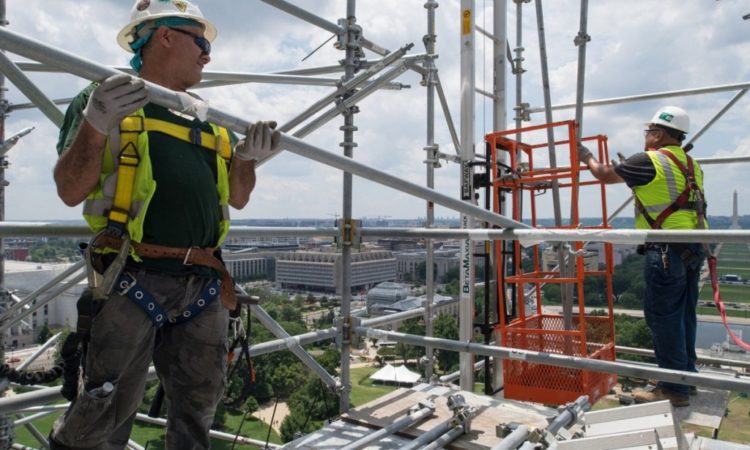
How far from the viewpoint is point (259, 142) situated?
2.72m

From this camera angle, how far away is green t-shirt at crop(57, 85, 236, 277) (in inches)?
96.0

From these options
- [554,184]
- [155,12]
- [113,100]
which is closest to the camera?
[113,100]

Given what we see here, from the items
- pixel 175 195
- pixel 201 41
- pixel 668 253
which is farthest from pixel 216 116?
pixel 668 253

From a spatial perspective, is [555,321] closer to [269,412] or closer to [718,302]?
[718,302]

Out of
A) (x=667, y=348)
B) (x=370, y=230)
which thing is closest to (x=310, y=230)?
(x=370, y=230)

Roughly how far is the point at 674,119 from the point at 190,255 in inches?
169

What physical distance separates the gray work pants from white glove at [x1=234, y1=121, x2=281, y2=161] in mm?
640

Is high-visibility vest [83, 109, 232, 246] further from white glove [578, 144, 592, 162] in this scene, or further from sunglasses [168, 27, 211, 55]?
white glove [578, 144, 592, 162]

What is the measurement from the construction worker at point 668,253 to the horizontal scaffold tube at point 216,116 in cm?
157

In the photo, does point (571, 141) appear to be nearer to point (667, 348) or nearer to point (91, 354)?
point (667, 348)

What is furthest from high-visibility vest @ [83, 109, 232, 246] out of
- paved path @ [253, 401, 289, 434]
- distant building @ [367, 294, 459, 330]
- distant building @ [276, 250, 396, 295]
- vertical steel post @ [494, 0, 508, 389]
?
paved path @ [253, 401, 289, 434]

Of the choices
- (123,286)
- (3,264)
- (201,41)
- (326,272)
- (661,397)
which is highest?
(201,41)

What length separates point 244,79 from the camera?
5.64 metres

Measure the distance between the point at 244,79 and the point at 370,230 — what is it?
2.15 metres
